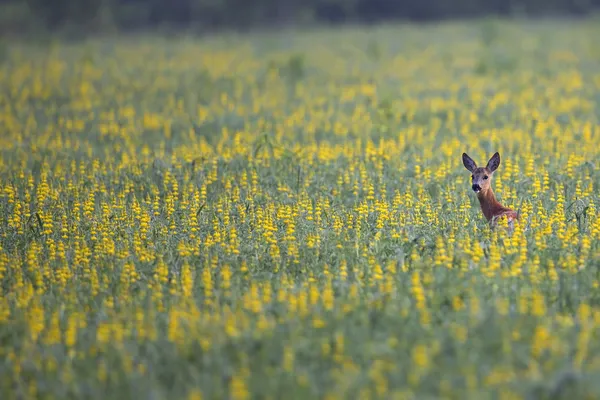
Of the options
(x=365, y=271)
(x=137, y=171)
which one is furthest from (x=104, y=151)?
(x=365, y=271)

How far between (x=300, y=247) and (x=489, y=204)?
185 cm

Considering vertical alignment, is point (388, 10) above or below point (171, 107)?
above

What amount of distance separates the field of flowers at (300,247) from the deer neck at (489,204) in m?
0.16

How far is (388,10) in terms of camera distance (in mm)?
48719

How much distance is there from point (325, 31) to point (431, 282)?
30687mm

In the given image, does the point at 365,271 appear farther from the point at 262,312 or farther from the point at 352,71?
the point at 352,71

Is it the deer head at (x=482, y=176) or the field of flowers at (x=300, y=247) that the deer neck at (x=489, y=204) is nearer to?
the deer head at (x=482, y=176)

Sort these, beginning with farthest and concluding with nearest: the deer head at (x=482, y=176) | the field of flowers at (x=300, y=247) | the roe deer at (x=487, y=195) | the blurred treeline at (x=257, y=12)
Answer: the blurred treeline at (x=257, y=12) < the deer head at (x=482, y=176) < the roe deer at (x=487, y=195) < the field of flowers at (x=300, y=247)

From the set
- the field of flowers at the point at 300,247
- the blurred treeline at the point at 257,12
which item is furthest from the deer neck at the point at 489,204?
the blurred treeline at the point at 257,12

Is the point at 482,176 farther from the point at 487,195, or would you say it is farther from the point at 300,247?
the point at 300,247

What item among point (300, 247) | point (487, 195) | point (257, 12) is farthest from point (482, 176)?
point (257, 12)

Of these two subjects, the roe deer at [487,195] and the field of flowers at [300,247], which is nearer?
the field of flowers at [300,247]


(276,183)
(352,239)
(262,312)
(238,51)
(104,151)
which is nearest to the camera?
(262,312)

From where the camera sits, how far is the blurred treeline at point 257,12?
4288 cm
